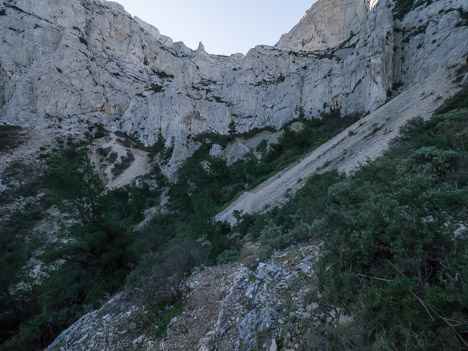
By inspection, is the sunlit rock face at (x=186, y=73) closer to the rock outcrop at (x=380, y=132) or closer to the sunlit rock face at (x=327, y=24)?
the sunlit rock face at (x=327, y=24)

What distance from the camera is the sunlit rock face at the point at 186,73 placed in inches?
927

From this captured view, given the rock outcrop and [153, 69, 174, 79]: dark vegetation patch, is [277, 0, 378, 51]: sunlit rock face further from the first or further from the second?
the rock outcrop

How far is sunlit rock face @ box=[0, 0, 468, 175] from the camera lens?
2355 centimetres

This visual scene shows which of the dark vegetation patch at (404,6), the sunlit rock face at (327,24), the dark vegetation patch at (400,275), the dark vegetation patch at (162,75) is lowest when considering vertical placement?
the dark vegetation patch at (400,275)

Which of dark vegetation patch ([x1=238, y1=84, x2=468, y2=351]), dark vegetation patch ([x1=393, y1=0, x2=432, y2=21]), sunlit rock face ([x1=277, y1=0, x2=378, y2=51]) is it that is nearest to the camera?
dark vegetation patch ([x1=238, y1=84, x2=468, y2=351])

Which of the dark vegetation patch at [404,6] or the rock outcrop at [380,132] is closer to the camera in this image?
the rock outcrop at [380,132]

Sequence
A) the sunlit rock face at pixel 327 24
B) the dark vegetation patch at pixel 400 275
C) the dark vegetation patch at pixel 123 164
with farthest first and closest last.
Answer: the sunlit rock face at pixel 327 24 < the dark vegetation patch at pixel 123 164 < the dark vegetation patch at pixel 400 275

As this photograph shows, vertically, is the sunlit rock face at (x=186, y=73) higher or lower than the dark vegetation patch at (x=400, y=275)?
higher

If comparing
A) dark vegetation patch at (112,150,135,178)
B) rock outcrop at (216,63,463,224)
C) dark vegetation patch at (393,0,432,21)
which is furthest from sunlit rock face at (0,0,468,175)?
rock outcrop at (216,63,463,224)

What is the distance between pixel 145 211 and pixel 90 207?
14518 millimetres

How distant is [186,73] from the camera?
139 ft

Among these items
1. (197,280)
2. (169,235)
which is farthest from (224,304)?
(169,235)

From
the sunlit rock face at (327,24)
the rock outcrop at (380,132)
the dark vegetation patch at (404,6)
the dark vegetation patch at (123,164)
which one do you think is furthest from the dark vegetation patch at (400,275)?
the sunlit rock face at (327,24)

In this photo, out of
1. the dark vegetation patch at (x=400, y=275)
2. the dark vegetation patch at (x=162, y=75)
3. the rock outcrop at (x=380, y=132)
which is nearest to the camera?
the dark vegetation patch at (x=400, y=275)
